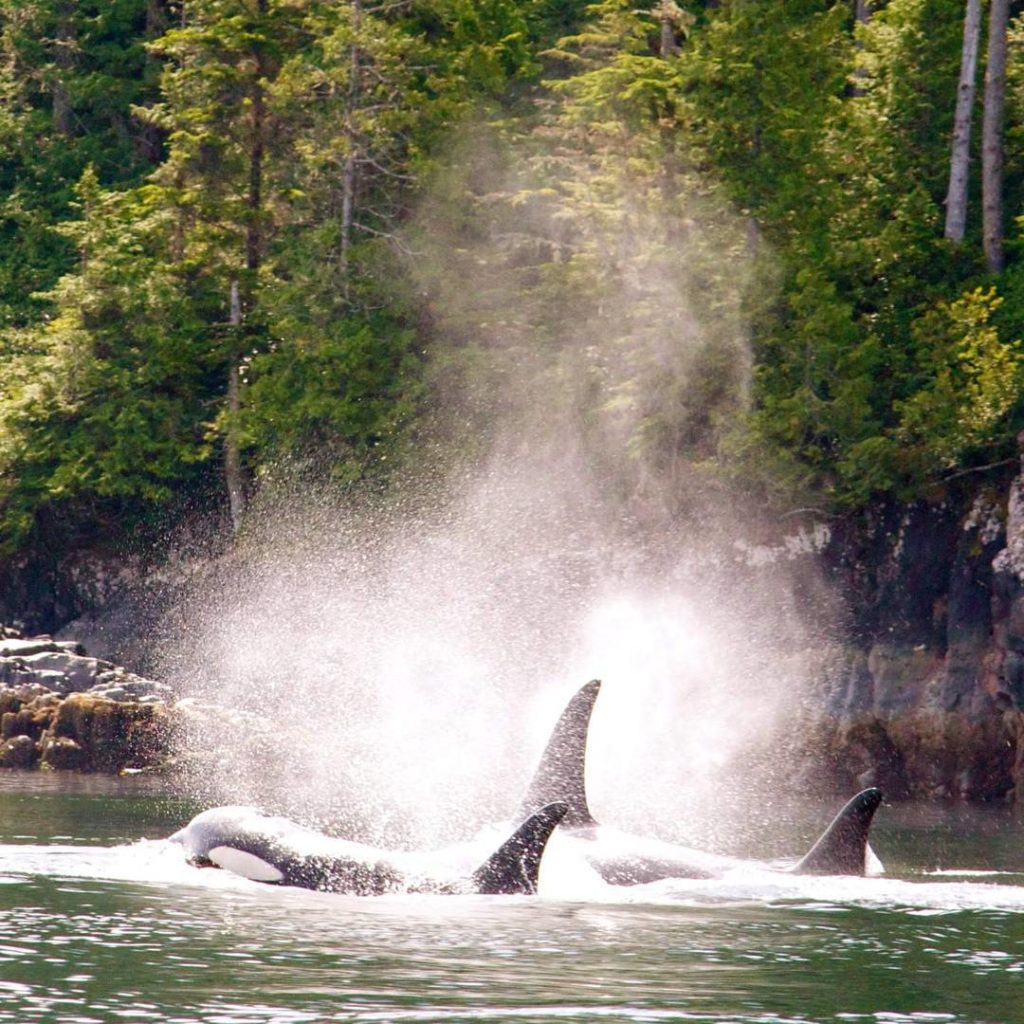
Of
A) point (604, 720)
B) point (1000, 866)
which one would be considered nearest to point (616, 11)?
point (604, 720)

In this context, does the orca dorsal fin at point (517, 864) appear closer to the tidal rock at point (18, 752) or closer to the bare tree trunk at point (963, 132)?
the tidal rock at point (18, 752)

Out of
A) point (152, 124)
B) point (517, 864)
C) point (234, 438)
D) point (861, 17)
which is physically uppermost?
point (152, 124)

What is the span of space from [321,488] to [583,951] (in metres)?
34.1

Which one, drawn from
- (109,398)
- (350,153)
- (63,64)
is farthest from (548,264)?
(63,64)

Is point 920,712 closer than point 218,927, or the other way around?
point 218,927

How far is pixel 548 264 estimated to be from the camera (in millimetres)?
50188

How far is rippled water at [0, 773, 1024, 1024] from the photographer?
1508 cm

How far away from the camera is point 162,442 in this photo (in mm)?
54500

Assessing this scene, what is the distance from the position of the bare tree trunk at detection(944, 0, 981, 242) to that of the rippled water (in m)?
24.9

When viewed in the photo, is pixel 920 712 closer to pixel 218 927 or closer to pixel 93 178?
pixel 218 927

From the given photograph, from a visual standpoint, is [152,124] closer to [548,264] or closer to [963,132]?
[548,264]

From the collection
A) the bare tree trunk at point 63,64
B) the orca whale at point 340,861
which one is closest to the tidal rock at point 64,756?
the orca whale at point 340,861

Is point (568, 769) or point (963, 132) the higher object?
point (963, 132)

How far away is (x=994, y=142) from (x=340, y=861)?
3081cm
